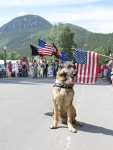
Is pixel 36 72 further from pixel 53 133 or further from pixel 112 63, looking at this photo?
pixel 53 133

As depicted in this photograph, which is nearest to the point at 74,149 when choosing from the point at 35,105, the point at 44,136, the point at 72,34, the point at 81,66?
the point at 44,136

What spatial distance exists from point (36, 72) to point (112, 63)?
1241cm

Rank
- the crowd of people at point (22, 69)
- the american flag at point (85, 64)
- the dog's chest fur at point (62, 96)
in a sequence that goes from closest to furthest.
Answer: the dog's chest fur at point (62, 96)
the american flag at point (85, 64)
the crowd of people at point (22, 69)

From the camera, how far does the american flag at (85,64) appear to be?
791cm

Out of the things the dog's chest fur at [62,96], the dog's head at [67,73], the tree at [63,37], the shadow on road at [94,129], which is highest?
the tree at [63,37]

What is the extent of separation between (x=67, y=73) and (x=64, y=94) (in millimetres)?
538

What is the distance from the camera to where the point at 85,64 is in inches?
318

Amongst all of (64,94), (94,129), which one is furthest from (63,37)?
(64,94)

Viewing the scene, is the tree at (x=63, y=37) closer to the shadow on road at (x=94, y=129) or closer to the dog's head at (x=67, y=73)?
the shadow on road at (x=94, y=129)

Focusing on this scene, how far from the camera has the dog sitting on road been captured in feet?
22.8

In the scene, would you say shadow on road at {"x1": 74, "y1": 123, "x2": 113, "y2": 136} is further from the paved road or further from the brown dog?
the brown dog

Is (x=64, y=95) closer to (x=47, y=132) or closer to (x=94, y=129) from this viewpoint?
(x=47, y=132)

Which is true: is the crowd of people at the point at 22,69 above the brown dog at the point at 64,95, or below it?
below

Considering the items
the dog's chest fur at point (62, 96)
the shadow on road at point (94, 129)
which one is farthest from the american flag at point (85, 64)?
the shadow on road at point (94, 129)
